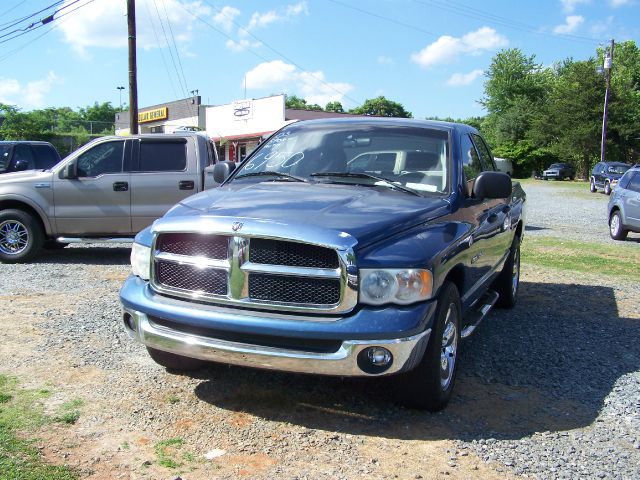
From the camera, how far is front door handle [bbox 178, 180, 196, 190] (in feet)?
31.8

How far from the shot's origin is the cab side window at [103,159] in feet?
31.8

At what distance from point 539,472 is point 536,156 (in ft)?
190

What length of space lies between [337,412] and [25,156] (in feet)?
36.9

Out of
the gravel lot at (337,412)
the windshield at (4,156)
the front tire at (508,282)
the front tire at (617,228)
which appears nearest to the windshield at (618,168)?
the front tire at (617,228)

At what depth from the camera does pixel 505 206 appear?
20.5 feet

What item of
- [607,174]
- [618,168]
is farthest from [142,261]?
[618,168]

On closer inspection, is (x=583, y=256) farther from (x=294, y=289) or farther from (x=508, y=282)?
(x=294, y=289)

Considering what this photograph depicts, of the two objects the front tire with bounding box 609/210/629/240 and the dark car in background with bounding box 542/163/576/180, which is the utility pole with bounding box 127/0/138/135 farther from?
the dark car in background with bounding box 542/163/576/180

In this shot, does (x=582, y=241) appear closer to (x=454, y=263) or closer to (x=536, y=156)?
(x=454, y=263)

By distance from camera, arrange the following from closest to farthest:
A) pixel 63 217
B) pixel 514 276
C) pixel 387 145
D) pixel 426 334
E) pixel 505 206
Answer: pixel 426 334 < pixel 387 145 < pixel 505 206 < pixel 514 276 < pixel 63 217

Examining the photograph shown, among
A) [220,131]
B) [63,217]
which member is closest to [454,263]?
[63,217]

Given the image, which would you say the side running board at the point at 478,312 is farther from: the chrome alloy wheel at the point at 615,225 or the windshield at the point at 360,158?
the chrome alloy wheel at the point at 615,225

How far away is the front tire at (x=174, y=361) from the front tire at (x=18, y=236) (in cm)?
587

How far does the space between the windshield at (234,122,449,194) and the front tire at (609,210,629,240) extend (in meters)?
10.3
